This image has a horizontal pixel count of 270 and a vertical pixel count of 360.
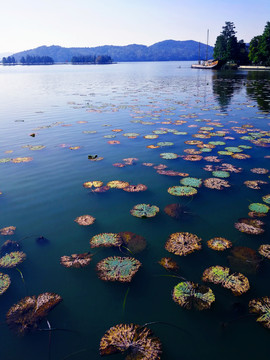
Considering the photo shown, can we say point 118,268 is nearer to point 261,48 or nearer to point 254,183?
point 254,183

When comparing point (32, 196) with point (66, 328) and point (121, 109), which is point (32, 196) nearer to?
point (66, 328)

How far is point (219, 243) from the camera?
3760mm

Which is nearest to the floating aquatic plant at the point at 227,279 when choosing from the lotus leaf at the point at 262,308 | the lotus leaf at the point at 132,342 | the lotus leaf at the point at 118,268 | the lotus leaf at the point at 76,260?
the lotus leaf at the point at 262,308

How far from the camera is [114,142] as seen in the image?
364 inches

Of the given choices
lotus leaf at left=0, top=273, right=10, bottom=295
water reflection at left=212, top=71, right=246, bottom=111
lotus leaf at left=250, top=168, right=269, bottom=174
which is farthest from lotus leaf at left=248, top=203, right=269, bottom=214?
water reflection at left=212, top=71, right=246, bottom=111

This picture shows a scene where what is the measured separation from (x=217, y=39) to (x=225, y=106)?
76913mm

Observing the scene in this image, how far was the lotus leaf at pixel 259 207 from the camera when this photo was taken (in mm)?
4582

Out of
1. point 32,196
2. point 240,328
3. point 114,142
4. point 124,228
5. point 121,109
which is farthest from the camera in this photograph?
point 121,109

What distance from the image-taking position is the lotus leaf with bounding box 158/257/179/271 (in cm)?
338

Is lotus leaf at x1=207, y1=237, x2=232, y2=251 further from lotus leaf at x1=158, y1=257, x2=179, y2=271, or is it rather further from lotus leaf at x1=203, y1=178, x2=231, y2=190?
lotus leaf at x1=203, y1=178, x2=231, y2=190

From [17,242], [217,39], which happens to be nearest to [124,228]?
[17,242]

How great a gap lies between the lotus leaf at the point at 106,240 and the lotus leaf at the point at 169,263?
75 cm

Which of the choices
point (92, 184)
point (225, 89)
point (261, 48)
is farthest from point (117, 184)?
point (261, 48)

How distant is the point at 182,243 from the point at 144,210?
116cm
